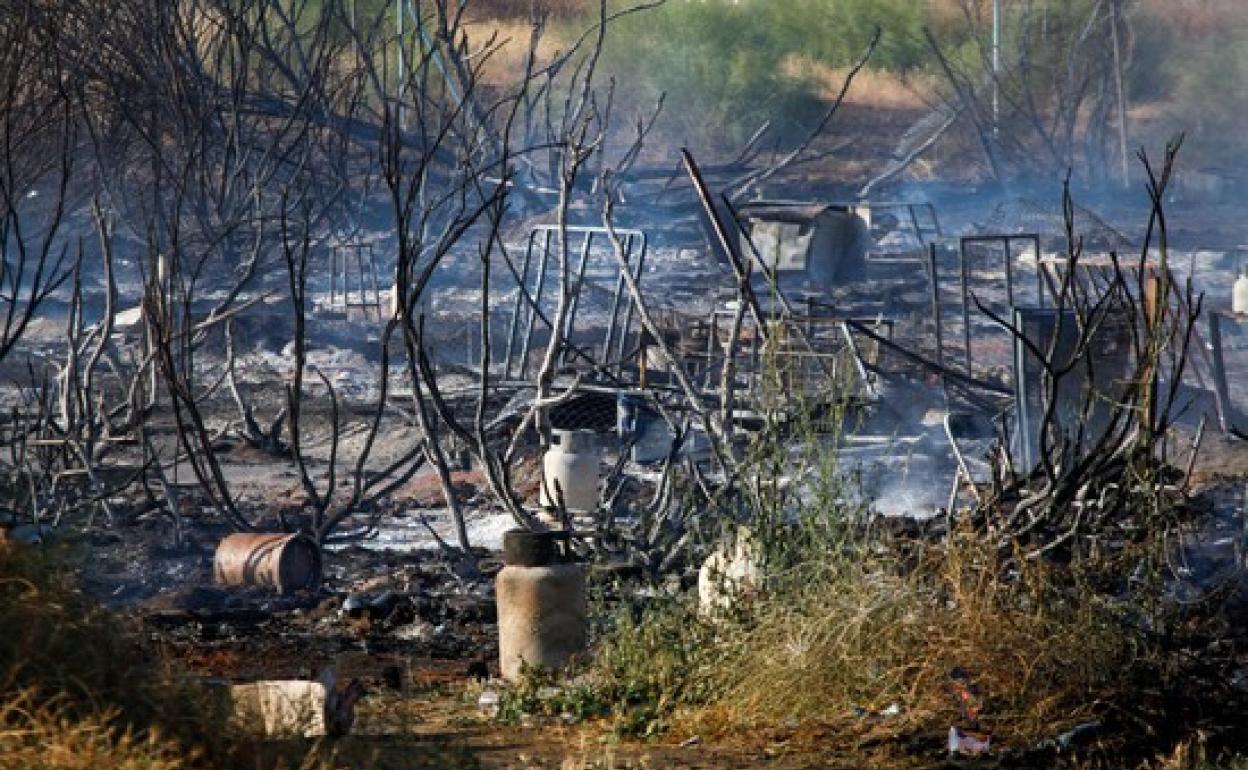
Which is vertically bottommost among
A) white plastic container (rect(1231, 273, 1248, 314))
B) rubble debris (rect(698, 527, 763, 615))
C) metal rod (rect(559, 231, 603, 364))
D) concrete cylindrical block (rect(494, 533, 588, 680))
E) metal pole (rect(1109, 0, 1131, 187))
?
concrete cylindrical block (rect(494, 533, 588, 680))

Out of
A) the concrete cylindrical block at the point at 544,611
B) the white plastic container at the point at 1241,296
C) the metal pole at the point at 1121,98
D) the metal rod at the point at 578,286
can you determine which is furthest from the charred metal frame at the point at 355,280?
the metal pole at the point at 1121,98

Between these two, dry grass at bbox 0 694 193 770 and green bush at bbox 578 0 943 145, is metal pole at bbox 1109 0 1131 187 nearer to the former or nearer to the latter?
green bush at bbox 578 0 943 145

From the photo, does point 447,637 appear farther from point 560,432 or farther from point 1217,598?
point 1217,598

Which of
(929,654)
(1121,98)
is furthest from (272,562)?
(1121,98)

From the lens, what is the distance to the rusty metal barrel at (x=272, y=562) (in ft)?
27.8

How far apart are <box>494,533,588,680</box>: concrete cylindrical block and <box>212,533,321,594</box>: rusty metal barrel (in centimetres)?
228

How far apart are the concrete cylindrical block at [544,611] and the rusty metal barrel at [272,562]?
2.28 metres

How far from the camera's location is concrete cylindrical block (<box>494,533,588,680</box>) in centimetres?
636

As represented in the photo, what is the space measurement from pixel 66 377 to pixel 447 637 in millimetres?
2801

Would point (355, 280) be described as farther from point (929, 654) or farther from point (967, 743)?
point (967, 743)

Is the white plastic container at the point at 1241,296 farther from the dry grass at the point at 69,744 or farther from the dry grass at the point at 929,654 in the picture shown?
the dry grass at the point at 69,744

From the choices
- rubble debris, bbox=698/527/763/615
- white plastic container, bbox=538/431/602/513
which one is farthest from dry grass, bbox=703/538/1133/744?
white plastic container, bbox=538/431/602/513

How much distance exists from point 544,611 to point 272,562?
2.44 metres

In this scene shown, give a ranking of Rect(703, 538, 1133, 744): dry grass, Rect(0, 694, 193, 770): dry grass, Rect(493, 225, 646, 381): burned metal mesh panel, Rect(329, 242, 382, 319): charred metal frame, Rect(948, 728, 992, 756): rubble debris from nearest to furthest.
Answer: Rect(0, 694, 193, 770): dry grass → Rect(948, 728, 992, 756): rubble debris → Rect(703, 538, 1133, 744): dry grass → Rect(493, 225, 646, 381): burned metal mesh panel → Rect(329, 242, 382, 319): charred metal frame
